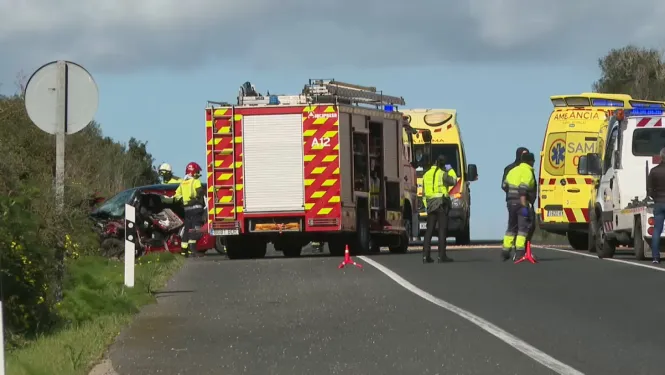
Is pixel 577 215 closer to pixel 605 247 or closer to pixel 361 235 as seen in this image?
pixel 605 247

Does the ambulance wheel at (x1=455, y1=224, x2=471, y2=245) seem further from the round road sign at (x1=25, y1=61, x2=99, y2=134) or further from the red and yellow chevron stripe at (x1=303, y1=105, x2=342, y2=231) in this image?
the round road sign at (x1=25, y1=61, x2=99, y2=134)

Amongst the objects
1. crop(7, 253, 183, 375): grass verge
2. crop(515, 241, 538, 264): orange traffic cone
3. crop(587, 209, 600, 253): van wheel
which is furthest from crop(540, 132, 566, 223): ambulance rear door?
crop(7, 253, 183, 375): grass verge

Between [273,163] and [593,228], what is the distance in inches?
236

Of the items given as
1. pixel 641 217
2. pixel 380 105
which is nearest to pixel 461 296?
pixel 641 217

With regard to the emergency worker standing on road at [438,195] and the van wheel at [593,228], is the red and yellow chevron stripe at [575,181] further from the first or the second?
the emergency worker standing on road at [438,195]

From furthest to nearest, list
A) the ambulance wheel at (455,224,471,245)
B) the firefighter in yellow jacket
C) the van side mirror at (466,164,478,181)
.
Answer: the ambulance wheel at (455,224,471,245) < the van side mirror at (466,164,478,181) < the firefighter in yellow jacket

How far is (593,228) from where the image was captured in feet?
92.6

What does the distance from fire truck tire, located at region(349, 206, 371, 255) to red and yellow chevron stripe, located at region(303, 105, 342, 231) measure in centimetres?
90

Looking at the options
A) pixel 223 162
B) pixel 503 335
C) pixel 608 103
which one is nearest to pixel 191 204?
pixel 223 162

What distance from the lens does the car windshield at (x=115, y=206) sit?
2895cm

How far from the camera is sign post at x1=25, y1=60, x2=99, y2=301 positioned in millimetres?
15539

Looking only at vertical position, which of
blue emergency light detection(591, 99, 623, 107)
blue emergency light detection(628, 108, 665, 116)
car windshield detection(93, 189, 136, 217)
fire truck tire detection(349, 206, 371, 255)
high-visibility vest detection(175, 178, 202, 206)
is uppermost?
blue emergency light detection(591, 99, 623, 107)

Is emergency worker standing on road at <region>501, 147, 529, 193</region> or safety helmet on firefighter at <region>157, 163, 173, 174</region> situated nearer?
emergency worker standing on road at <region>501, 147, 529, 193</region>

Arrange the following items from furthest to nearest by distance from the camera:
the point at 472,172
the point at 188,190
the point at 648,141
→ the point at 472,172 < the point at 188,190 < the point at 648,141
